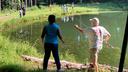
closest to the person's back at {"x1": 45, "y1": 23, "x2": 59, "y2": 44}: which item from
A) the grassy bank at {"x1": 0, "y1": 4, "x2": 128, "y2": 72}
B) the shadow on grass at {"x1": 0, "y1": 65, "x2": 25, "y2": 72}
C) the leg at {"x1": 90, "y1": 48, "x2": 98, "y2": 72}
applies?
the grassy bank at {"x1": 0, "y1": 4, "x2": 128, "y2": 72}

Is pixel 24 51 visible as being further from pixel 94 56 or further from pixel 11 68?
pixel 11 68

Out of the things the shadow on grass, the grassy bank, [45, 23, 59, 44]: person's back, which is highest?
[45, 23, 59, 44]: person's back

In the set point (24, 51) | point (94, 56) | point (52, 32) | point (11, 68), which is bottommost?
point (24, 51)

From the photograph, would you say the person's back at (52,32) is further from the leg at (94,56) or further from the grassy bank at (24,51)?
the leg at (94,56)

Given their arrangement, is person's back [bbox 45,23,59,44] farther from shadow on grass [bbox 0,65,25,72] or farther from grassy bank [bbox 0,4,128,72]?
shadow on grass [bbox 0,65,25,72]

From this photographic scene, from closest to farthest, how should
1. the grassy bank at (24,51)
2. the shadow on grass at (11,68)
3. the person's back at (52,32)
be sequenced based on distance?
the shadow on grass at (11,68) → the person's back at (52,32) → the grassy bank at (24,51)

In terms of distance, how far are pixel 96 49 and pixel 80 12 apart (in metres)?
49.9

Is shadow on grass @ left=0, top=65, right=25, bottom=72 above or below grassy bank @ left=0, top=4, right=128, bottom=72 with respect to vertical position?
above

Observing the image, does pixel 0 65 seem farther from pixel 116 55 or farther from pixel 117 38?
pixel 117 38

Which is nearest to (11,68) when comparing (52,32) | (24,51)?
(52,32)

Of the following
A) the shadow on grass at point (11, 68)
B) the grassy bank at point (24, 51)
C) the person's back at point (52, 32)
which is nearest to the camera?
the shadow on grass at point (11, 68)

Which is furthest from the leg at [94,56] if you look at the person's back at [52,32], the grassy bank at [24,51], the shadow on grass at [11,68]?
the shadow on grass at [11,68]

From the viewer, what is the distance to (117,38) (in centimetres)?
2777

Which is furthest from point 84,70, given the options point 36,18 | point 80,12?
point 80,12
